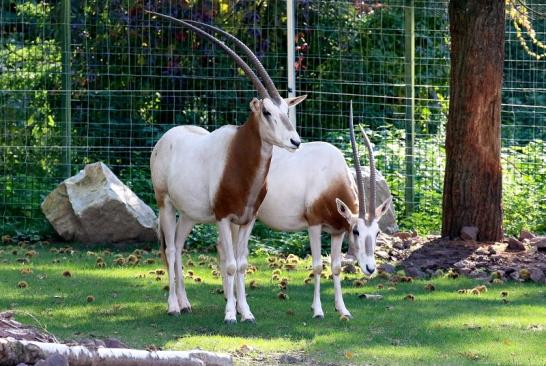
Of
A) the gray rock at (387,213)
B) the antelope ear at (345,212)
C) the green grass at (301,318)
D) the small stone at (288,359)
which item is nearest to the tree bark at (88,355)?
the small stone at (288,359)

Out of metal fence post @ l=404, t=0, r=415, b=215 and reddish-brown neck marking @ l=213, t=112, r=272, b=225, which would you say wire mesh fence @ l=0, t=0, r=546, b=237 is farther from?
reddish-brown neck marking @ l=213, t=112, r=272, b=225

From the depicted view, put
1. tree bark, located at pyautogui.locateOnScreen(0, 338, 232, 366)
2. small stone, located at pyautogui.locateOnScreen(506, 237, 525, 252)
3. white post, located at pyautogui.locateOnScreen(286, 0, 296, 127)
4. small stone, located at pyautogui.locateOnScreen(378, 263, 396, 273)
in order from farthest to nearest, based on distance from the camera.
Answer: white post, located at pyautogui.locateOnScreen(286, 0, 296, 127), small stone, located at pyautogui.locateOnScreen(506, 237, 525, 252), small stone, located at pyautogui.locateOnScreen(378, 263, 396, 273), tree bark, located at pyautogui.locateOnScreen(0, 338, 232, 366)

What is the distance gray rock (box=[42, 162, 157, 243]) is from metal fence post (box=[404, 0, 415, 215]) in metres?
3.02

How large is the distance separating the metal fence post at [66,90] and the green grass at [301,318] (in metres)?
2.47

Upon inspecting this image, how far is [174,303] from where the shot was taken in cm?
909

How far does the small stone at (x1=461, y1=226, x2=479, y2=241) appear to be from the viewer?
11711 mm

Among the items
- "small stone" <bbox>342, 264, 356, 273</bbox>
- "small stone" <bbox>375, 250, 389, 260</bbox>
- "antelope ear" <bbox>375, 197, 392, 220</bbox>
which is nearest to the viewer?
"antelope ear" <bbox>375, 197, 392, 220</bbox>

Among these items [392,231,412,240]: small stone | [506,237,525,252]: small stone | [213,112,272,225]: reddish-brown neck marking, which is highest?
[213,112,272,225]: reddish-brown neck marking

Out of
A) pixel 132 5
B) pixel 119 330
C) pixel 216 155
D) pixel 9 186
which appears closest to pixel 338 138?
pixel 132 5

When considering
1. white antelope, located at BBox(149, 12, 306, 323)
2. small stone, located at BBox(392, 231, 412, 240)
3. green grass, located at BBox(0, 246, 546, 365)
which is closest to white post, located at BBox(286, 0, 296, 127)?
small stone, located at BBox(392, 231, 412, 240)

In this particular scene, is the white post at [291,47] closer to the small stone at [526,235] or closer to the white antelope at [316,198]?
the small stone at [526,235]

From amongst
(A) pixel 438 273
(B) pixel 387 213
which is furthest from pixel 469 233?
(B) pixel 387 213

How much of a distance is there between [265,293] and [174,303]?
3.66 ft

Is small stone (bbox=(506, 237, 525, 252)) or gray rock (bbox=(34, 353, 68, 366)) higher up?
gray rock (bbox=(34, 353, 68, 366))
